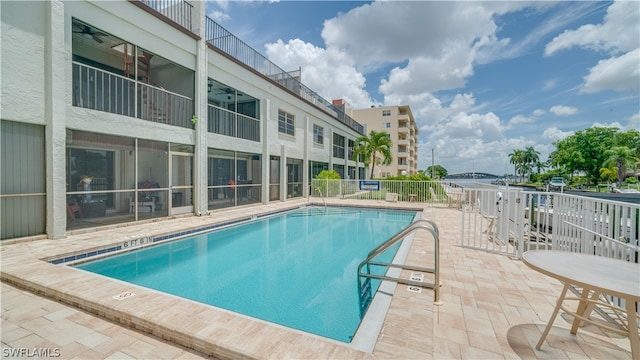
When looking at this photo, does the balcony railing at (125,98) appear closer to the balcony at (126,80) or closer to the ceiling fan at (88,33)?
the balcony at (126,80)

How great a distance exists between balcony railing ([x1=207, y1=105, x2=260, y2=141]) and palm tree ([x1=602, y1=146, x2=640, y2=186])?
4615cm

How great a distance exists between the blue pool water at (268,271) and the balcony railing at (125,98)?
4137mm

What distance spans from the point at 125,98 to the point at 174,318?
7.56 meters

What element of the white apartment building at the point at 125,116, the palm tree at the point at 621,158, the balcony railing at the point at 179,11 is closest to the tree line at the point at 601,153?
the palm tree at the point at 621,158

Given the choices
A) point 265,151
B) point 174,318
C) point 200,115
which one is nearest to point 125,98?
point 200,115

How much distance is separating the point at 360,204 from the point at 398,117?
34.3 meters

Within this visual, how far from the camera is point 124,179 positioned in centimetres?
771

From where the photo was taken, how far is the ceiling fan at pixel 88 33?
7.17m

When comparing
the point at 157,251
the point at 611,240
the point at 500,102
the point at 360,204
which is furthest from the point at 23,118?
the point at 500,102

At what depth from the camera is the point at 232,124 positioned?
1176 centimetres

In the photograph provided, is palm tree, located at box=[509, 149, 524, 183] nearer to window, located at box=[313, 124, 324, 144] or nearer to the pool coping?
window, located at box=[313, 124, 324, 144]

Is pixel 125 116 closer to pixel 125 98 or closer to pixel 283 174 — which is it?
pixel 125 98

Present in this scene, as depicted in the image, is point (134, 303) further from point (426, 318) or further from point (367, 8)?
point (367, 8)

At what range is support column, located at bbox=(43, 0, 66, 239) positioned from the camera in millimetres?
5988
